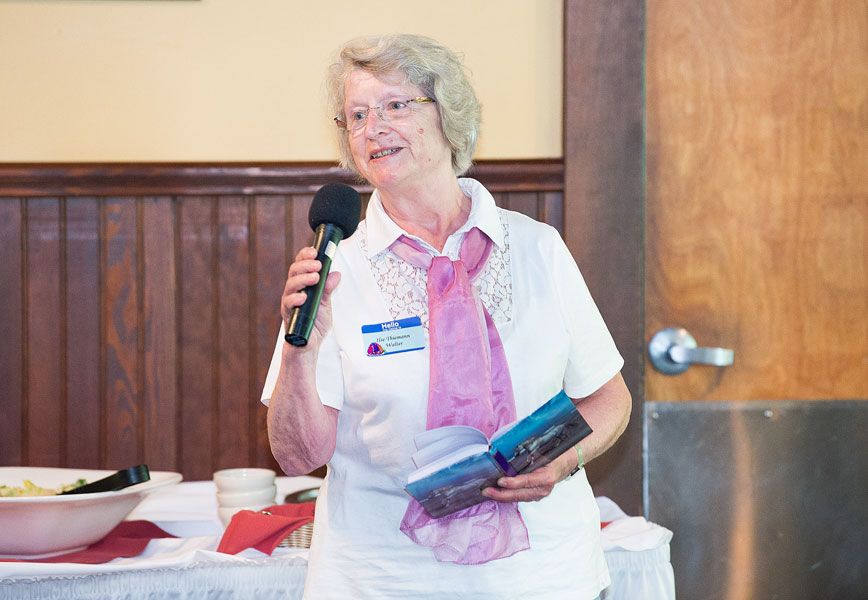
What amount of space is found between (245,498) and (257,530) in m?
0.19

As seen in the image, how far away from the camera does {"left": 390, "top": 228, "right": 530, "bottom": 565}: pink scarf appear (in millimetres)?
1483

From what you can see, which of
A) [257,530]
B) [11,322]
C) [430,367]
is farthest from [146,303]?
[430,367]

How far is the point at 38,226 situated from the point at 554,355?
1.65m

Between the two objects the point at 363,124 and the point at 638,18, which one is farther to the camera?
the point at 638,18

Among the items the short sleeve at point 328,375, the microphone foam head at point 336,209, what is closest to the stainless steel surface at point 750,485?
the short sleeve at point 328,375

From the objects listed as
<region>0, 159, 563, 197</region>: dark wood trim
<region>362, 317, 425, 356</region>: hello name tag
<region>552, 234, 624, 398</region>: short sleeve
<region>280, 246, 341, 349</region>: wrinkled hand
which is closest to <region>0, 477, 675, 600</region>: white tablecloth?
<region>552, 234, 624, 398</region>: short sleeve

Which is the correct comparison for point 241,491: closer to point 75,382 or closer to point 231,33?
point 75,382

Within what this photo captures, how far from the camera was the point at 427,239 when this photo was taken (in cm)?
170

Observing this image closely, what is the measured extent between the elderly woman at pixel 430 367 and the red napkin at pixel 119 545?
478 mm

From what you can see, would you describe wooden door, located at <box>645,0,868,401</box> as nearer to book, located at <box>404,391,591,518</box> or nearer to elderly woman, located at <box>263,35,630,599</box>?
elderly woman, located at <box>263,35,630,599</box>

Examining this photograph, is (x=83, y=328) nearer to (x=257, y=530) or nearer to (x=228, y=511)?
(x=228, y=511)

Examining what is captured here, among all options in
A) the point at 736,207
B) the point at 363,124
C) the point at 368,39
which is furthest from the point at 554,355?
the point at 736,207

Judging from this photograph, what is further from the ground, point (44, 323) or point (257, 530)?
point (44, 323)

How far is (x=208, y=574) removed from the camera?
1770 millimetres
